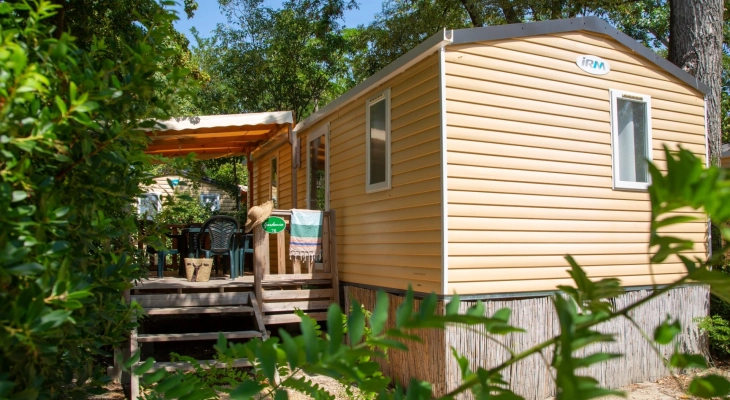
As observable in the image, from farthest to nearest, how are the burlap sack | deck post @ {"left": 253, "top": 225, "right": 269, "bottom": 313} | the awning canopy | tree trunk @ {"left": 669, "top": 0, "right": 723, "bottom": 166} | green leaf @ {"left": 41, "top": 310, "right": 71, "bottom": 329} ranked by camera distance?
tree trunk @ {"left": 669, "top": 0, "right": 723, "bottom": 166} → the awning canopy → the burlap sack → deck post @ {"left": 253, "top": 225, "right": 269, "bottom": 313} → green leaf @ {"left": 41, "top": 310, "right": 71, "bottom": 329}

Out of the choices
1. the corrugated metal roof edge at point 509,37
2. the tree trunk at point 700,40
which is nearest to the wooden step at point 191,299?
the corrugated metal roof edge at point 509,37

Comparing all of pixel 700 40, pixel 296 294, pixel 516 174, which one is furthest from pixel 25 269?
pixel 700 40

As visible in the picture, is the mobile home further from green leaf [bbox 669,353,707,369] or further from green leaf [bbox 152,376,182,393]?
green leaf [bbox 669,353,707,369]

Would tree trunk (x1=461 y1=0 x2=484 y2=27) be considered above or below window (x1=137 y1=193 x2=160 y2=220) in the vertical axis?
above

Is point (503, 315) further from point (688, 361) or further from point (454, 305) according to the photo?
point (688, 361)

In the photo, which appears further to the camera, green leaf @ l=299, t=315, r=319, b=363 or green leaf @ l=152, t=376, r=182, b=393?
green leaf @ l=152, t=376, r=182, b=393

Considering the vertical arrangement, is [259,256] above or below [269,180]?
below

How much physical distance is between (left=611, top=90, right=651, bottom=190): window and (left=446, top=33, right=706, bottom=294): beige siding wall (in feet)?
0.34

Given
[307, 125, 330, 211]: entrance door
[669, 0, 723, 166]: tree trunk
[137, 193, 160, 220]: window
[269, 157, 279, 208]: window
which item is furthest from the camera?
[269, 157, 279, 208]: window

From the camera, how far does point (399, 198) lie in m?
7.13

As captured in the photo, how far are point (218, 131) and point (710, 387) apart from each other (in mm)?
9681

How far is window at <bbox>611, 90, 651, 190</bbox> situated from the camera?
742 centimetres

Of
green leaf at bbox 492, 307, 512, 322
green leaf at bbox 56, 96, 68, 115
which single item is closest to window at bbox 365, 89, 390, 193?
green leaf at bbox 56, 96, 68, 115

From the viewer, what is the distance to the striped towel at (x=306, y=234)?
26.9 ft
